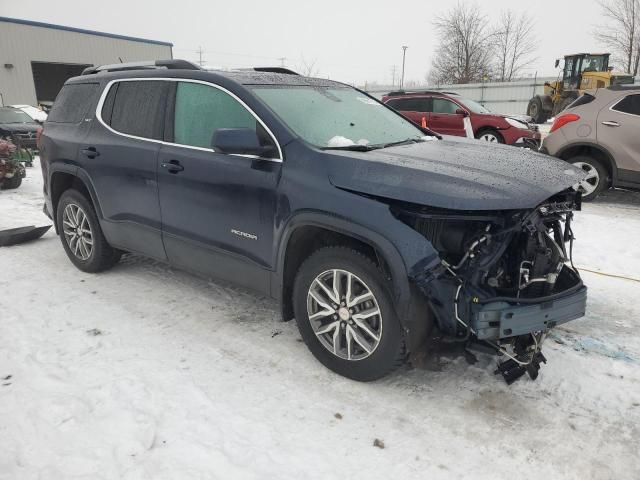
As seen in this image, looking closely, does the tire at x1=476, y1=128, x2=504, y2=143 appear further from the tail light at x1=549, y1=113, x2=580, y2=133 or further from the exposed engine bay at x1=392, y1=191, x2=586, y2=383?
the exposed engine bay at x1=392, y1=191, x2=586, y2=383

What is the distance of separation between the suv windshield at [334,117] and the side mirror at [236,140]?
0.91 feet

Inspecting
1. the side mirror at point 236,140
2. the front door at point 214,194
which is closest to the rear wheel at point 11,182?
the front door at point 214,194

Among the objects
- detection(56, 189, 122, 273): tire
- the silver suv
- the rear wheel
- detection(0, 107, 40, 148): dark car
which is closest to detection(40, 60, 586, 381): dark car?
detection(56, 189, 122, 273): tire

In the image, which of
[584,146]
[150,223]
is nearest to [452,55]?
[584,146]

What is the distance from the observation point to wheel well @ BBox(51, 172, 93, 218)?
4.64 m

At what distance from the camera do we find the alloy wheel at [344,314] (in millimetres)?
2840

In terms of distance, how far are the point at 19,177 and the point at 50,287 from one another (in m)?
6.31

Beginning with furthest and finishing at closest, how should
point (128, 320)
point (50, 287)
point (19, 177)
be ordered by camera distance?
point (19, 177) → point (50, 287) → point (128, 320)

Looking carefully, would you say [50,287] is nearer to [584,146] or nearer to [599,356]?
[599,356]

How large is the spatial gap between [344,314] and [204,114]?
1.79 metres

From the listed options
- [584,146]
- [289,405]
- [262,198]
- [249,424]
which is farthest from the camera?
[584,146]

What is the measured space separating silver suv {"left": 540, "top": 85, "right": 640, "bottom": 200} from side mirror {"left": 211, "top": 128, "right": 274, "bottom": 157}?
572 centimetres

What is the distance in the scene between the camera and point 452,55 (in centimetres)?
4772

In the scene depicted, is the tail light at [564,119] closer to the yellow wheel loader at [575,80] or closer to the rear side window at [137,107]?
the rear side window at [137,107]
